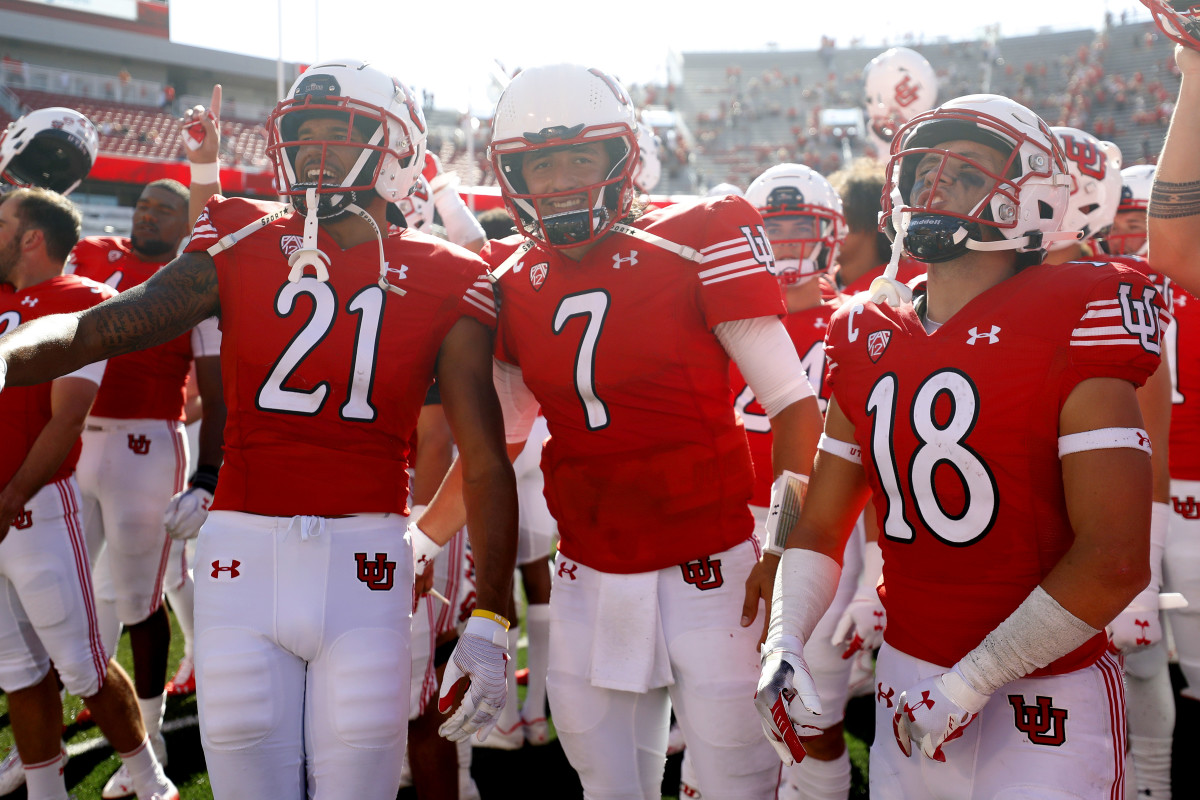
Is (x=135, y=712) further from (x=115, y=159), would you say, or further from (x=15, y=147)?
(x=115, y=159)

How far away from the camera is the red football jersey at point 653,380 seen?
8.16ft

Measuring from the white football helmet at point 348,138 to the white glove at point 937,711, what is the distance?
1791mm

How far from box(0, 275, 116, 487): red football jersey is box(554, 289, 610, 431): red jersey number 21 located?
2.09 m

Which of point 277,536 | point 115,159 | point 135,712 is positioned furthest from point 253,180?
point 277,536

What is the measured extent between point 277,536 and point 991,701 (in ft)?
5.40

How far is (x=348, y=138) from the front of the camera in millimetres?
2508

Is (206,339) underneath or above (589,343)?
underneath

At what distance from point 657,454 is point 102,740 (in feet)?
11.5

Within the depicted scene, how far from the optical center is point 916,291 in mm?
2383

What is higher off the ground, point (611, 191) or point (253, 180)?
point (253, 180)

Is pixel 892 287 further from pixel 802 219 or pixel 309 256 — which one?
pixel 802 219

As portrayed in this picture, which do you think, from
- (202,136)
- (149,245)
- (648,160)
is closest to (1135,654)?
(202,136)

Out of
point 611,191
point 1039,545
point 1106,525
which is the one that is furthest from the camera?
point 611,191

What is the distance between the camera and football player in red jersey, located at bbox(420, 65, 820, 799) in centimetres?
248
